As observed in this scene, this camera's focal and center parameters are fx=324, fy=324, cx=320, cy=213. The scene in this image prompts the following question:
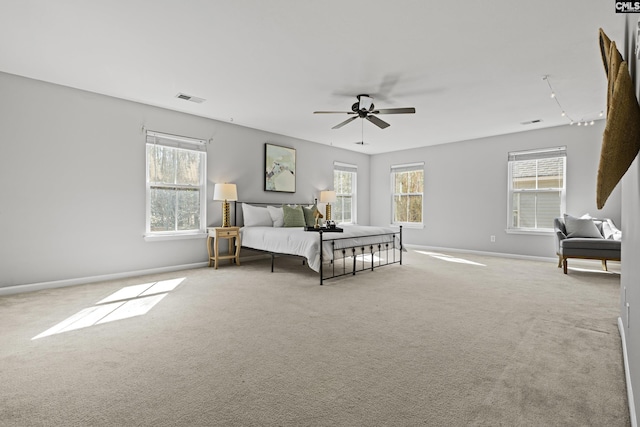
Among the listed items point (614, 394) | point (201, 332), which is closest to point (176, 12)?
point (201, 332)

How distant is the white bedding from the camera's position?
436cm

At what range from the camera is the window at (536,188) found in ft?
20.1

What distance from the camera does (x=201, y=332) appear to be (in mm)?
2648

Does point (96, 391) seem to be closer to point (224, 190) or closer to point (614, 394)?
point (614, 394)

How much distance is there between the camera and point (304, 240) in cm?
450

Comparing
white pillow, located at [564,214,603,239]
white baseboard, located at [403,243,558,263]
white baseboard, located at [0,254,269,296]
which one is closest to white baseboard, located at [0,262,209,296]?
white baseboard, located at [0,254,269,296]

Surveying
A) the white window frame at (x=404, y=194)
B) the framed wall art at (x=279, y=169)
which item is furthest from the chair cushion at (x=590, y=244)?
the framed wall art at (x=279, y=169)

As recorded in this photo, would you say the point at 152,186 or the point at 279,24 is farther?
the point at 152,186

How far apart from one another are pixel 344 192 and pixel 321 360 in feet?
21.6

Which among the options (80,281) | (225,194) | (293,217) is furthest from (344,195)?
(80,281)

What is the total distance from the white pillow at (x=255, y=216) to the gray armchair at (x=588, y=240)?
4825mm

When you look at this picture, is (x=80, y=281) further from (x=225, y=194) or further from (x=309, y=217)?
(x=309, y=217)

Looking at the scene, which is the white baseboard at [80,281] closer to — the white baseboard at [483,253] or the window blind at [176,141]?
the window blind at [176,141]

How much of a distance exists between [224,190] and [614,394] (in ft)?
16.7
